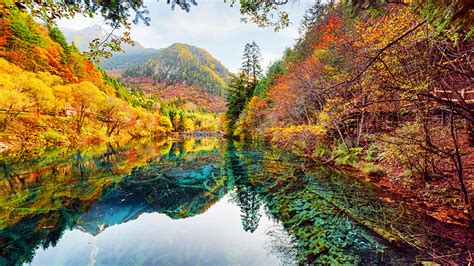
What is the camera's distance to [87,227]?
224 inches

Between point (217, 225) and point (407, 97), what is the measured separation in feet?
20.2

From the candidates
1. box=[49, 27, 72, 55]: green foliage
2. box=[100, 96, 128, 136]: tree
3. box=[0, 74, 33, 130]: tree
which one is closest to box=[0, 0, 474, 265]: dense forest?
box=[0, 74, 33, 130]: tree

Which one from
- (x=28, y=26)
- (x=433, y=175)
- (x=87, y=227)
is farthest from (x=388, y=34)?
(x=28, y=26)

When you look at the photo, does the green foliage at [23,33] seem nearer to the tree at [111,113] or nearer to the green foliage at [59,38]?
the green foliage at [59,38]

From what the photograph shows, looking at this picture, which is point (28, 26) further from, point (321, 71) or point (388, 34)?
point (388, 34)

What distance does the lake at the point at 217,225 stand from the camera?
4254 mm

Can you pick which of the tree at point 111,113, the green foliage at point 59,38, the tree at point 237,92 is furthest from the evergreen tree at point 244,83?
the green foliage at point 59,38

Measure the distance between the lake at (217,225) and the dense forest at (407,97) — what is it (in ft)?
4.46

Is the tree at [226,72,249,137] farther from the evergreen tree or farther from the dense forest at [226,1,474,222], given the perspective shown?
the dense forest at [226,1,474,222]

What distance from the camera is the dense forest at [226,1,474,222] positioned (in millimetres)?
3303

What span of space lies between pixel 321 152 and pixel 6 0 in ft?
51.6

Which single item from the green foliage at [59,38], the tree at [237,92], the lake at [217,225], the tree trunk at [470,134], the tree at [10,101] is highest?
the green foliage at [59,38]

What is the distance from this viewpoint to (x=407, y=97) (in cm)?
452

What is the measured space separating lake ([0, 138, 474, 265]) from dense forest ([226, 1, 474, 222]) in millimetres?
1360
